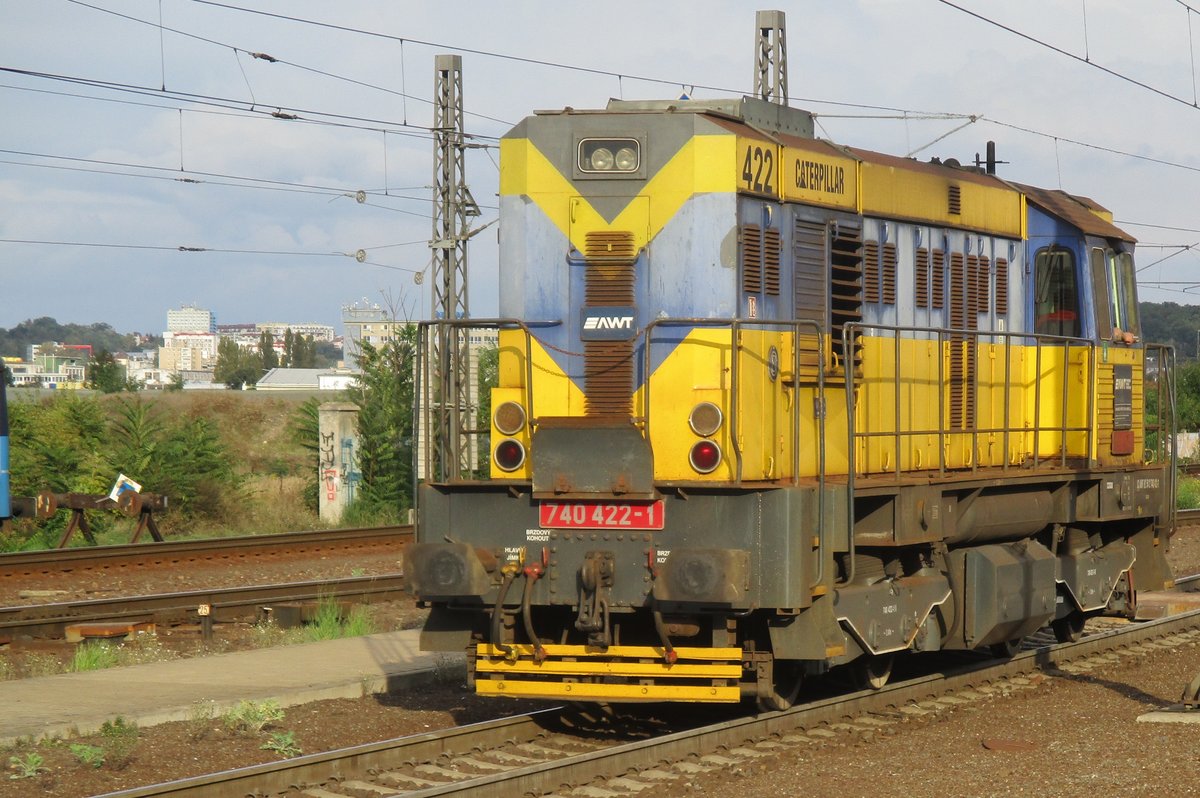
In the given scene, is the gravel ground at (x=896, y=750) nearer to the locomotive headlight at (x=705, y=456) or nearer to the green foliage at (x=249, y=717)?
the green foliage at (x=249, y=717)

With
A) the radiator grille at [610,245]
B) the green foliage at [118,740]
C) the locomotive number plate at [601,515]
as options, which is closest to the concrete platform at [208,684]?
the green foliage at [118,740]

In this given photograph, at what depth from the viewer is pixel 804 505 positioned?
8.09m

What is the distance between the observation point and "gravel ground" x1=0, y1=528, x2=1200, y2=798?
24.4ft

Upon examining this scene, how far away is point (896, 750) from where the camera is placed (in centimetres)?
841

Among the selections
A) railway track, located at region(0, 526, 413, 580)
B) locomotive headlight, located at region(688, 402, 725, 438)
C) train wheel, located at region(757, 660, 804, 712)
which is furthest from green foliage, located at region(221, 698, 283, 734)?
railway track, located at region(0, 526, 413, 580)

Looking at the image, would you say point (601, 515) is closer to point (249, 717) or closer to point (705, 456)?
point (705, 456)

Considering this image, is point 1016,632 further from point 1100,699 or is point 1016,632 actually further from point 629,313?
point 629,313

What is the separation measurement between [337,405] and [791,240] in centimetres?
1822

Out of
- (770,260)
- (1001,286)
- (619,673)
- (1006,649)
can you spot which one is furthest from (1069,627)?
(619,673)

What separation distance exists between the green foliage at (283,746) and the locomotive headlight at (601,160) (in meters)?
3.80

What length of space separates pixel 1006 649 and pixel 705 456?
4395mm

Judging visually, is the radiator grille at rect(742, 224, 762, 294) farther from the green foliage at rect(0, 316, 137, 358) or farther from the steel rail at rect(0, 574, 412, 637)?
the green foliage at rect(0, 316, 137, 358)

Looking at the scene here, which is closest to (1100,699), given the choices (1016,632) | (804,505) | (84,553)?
(1016,632)

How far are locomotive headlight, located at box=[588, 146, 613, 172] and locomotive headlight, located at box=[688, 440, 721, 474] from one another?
178 centimetres
